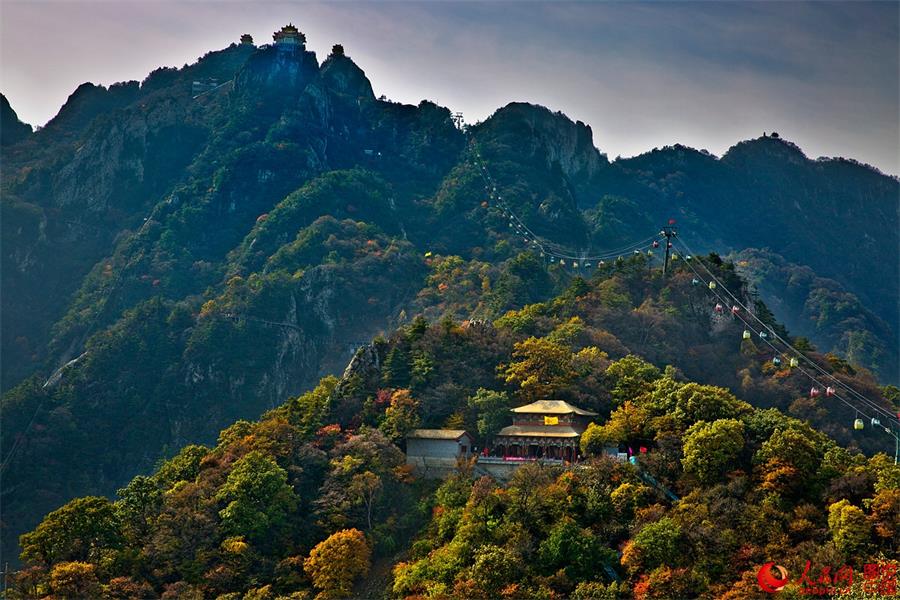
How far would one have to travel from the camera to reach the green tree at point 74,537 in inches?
2207

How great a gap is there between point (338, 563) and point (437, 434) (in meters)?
9.01

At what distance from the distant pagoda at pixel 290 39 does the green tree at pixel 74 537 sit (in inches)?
3811

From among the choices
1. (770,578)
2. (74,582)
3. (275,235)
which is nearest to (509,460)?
(770,578)

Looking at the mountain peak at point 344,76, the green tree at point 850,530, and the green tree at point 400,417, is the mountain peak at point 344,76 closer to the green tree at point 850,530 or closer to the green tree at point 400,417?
the green tree at point 400,417

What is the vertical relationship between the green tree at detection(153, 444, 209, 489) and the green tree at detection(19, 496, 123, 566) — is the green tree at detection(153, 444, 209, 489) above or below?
above

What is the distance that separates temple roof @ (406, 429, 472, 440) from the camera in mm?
61719

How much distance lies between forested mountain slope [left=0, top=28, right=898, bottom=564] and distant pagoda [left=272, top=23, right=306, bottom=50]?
1.39 meters

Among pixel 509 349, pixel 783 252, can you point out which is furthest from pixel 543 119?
pixel 509 349

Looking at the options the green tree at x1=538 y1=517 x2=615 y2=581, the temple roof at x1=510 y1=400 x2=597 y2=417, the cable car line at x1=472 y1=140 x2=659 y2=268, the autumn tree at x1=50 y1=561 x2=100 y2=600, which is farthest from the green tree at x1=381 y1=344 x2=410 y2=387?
the cable car line at x1=472 y1=140 x2=659 y2=268

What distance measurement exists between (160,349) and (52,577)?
56.9m

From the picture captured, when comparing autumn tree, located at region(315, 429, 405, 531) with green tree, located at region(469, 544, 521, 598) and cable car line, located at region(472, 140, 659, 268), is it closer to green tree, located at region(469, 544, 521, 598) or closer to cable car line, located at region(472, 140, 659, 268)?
green tree, located at region(469, 544, 521, 598)

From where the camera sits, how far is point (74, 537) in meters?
56.4

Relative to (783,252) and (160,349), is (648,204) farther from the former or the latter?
(160,349)

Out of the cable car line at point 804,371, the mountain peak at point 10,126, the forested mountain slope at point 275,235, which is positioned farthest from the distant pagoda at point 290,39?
the cable car line at point 804,371
